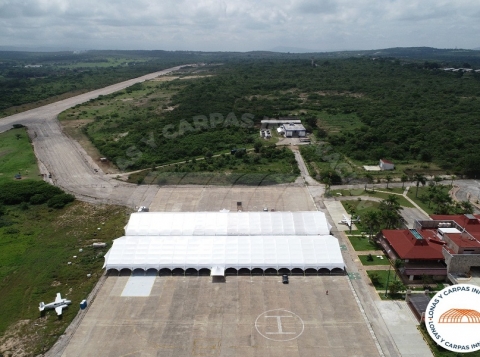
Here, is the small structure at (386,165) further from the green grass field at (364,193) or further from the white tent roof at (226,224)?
the white tent roof at (226,224)

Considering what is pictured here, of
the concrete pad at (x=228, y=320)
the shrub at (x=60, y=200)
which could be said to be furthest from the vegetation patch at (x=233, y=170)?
the concrete pad at (x=228, y=320)

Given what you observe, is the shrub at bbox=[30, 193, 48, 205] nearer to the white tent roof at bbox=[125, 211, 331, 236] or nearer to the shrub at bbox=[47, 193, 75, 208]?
the shrub at bbox=[47, 193, 75, 208]

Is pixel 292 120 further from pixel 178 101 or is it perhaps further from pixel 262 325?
pixel 262 325

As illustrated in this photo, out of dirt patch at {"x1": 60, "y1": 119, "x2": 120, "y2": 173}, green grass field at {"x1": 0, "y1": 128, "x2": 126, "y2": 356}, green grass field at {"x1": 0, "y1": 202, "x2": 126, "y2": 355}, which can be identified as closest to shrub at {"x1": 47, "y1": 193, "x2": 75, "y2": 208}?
green grass field at {"x1": 0, "y1": 128, "x2": 126, "y2": 356}

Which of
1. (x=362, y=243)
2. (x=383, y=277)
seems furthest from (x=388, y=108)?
(x=383, y=277)

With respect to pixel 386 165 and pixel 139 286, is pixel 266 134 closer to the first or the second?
pixel 386 165

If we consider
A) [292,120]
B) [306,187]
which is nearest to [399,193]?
[306,187]
